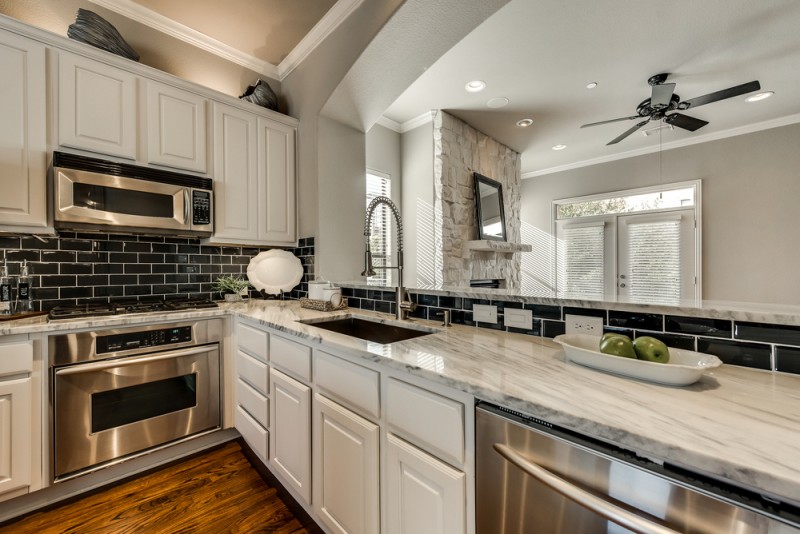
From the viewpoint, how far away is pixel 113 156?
6.43 feet

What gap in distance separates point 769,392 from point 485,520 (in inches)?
26.9

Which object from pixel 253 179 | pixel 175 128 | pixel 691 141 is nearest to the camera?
pixel 175 128

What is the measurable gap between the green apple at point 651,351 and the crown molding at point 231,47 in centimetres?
237

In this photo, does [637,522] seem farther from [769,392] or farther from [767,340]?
[767,340]

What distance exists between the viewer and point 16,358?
1.46 metres

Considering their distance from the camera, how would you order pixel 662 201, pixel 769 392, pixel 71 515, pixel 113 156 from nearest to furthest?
pixel 769 392, pixel 71 515, pixel 113 156, pixel 662 201

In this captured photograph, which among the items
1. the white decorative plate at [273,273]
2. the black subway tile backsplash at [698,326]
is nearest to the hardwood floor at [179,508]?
the white decorative plate at [273,273]

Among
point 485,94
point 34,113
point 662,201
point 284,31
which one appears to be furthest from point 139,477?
point 662,201

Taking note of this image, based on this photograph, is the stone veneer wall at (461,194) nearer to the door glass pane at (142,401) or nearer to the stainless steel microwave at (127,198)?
the stainless steel microwave at (127,198)

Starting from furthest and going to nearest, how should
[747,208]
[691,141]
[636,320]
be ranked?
[691,141] → [747,208] → [636,320]

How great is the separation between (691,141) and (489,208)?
2.93m

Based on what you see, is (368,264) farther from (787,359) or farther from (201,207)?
(787,359)

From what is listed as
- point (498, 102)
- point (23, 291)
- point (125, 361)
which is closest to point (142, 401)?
point (125, 361)

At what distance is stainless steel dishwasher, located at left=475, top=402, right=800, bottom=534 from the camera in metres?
0.48
